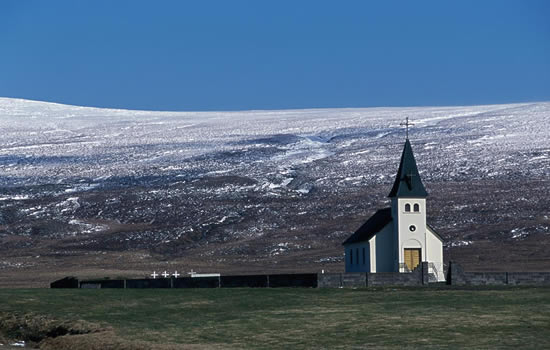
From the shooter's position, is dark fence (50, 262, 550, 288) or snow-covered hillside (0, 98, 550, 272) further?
snow-covered hillside (0, 98, 550, 272)

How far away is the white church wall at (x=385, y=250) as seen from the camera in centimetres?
7219

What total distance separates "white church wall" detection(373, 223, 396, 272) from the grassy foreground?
16.6 meters

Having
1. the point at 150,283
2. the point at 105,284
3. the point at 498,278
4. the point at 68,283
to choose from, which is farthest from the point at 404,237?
the point at 68,283

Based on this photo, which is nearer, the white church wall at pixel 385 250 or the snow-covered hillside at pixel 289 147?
the white church wall at pixel 385 250

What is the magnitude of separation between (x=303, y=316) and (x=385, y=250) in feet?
97.9

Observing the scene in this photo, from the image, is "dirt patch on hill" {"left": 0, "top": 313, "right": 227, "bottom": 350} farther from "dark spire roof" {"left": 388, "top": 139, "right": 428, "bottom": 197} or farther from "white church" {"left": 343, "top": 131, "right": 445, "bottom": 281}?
"dark spire roof" {"left": 388, "top": 139, "right": 428, "bottom": 197}

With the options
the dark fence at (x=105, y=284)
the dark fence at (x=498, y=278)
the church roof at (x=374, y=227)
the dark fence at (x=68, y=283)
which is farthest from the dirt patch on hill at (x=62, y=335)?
the church roof at (x=374, y=227)

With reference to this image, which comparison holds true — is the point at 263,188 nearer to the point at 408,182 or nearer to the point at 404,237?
the point at 408,182

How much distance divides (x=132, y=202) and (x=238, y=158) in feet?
80.3

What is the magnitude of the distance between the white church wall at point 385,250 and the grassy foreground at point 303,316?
54.5ft

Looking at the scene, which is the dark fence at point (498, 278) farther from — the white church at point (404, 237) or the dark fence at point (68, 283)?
the dark fence at point (68, 283)

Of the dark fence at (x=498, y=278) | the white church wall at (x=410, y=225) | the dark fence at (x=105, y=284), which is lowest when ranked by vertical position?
the dark fence at (x=105, y=284)

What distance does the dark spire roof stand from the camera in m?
72.5

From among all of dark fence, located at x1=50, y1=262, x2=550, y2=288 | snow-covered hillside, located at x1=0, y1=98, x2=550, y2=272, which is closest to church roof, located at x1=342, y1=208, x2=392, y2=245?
dark fence, located at x1=50, y1=262, x2=550, y2=288
